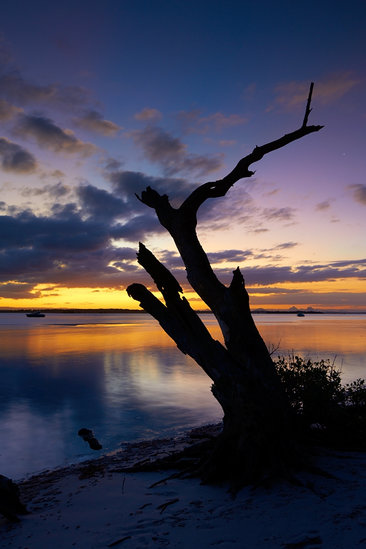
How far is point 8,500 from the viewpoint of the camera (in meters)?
7.06

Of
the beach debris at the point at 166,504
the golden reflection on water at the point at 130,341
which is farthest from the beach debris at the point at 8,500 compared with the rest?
the golden reflection on water at the point at 130,341

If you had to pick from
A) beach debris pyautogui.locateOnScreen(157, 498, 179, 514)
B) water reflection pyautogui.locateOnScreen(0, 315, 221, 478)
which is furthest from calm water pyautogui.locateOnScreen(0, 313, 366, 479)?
beach debris pyautogui.locateOnScreen(157, 498, 179, 514)

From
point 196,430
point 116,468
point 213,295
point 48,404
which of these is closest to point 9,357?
point 48,404

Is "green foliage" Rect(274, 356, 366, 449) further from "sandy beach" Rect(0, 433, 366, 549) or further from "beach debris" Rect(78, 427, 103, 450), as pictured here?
"beach debris" Rect(78, 427, 103, 450)

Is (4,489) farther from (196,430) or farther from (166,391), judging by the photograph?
(166,391)

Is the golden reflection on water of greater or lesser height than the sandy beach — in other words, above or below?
below

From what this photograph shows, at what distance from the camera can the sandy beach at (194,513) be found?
5.48 metres

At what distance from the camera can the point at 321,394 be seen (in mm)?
10250

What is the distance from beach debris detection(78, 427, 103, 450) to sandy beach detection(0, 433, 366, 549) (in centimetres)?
392

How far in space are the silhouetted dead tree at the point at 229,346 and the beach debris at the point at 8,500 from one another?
12.1 feet

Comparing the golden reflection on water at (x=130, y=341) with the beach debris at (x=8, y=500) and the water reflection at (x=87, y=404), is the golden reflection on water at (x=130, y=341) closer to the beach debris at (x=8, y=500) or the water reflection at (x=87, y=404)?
the water reflection at (x=87, y=404)

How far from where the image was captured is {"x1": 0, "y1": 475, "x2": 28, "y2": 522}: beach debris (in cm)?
691

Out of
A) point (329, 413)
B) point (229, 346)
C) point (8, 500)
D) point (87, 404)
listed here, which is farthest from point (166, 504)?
point (87, 404)

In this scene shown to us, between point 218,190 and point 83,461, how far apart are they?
8781mm
